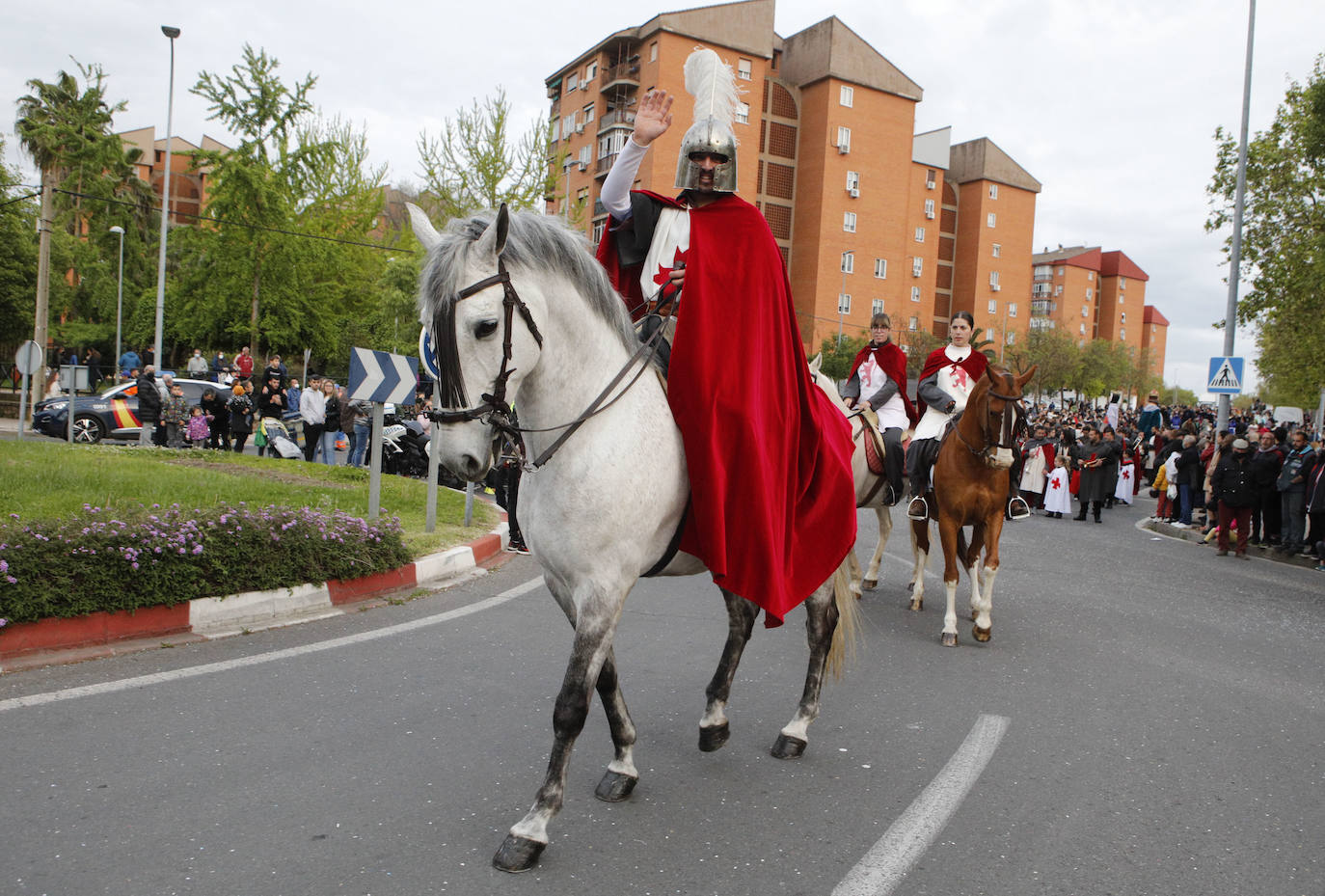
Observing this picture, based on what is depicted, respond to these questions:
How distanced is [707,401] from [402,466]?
15965mm

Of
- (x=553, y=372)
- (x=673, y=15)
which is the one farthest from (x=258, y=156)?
(x=553, y=372)

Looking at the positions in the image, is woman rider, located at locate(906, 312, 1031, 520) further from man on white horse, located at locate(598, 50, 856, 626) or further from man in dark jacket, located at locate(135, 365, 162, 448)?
man in dark jacket, located at locate(135, 365, 162, 448)

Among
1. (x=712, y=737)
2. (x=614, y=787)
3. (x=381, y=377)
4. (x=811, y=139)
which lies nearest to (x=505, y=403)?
(x=614, y=787)

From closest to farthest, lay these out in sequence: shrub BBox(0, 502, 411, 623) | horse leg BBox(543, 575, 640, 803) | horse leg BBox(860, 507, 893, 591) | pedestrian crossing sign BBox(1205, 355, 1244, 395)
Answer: horse leg BBox(543, 575, 640, 803), shrub BBox(0, 502, 411, 623), horse leg BBox(860, 507, 893, 591), pedestrian crossing sign BBox(1205, 355, 1244, 395)

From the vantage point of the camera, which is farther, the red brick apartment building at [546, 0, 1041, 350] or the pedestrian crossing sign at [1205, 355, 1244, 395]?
the red brick apartment building at [546, 0, 1041, 350]

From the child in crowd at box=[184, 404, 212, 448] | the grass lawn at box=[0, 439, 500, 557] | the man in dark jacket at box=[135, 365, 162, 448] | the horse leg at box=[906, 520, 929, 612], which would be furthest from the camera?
the man in dark jacket at box=[135, 365, 162, 448]

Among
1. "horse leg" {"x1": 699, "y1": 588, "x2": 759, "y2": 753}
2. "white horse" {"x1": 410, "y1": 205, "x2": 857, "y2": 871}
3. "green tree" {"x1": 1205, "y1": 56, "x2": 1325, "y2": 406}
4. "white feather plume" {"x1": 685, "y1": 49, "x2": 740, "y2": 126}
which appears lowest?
"horse leg" {"x1": 699, "y1": 588, "x2": 759, "y2": 753}

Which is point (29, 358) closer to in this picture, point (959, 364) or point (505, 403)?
point (959, 364)

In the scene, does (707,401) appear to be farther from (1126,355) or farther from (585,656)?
(1126,355)

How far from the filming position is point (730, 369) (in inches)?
146

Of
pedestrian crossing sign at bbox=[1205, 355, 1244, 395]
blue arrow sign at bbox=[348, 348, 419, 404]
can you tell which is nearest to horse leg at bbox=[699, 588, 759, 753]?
blue arrow sign at bbox=[348, 348, 419, 404]

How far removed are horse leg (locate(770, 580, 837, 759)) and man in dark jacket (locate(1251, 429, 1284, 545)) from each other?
43.3 ft

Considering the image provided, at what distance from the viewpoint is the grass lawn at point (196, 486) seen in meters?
8.47

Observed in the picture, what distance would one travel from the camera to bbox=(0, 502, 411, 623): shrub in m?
5.36
